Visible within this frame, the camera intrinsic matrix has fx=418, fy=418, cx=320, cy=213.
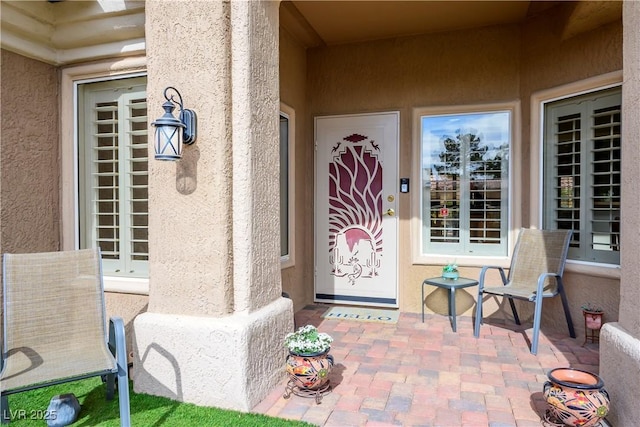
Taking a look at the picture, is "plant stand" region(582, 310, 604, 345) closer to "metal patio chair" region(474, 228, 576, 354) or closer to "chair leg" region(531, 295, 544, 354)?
"metal patio chair" region(474, 228, 576, 354)

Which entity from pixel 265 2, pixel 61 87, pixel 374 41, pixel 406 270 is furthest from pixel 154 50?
pixel 406 270

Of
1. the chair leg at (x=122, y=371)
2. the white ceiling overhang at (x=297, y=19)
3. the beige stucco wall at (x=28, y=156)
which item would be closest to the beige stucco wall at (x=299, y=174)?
the white ceiling overhang at (x=297, y=19)

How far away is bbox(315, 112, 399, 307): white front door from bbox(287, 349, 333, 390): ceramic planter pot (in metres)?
2.58

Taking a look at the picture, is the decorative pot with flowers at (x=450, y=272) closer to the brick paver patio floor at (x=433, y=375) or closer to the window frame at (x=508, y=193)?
the window frame at (x=508, y=193)

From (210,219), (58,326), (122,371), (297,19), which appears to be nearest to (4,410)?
(58,326)

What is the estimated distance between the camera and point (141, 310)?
3.86 metres

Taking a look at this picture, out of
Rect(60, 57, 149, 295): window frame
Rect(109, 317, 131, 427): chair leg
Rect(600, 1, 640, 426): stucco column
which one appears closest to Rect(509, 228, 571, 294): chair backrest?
Rect(600, 1, 640, 426): stucco column

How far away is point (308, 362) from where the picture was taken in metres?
2.85

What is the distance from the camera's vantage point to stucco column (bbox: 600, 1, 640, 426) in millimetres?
2461

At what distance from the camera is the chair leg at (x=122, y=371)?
2449 millimetres

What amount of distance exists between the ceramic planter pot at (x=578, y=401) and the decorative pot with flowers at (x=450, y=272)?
230cm

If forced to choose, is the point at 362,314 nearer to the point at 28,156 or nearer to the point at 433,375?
the point at 433,375

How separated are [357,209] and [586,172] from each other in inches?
100

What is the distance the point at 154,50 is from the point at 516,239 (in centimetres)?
420
